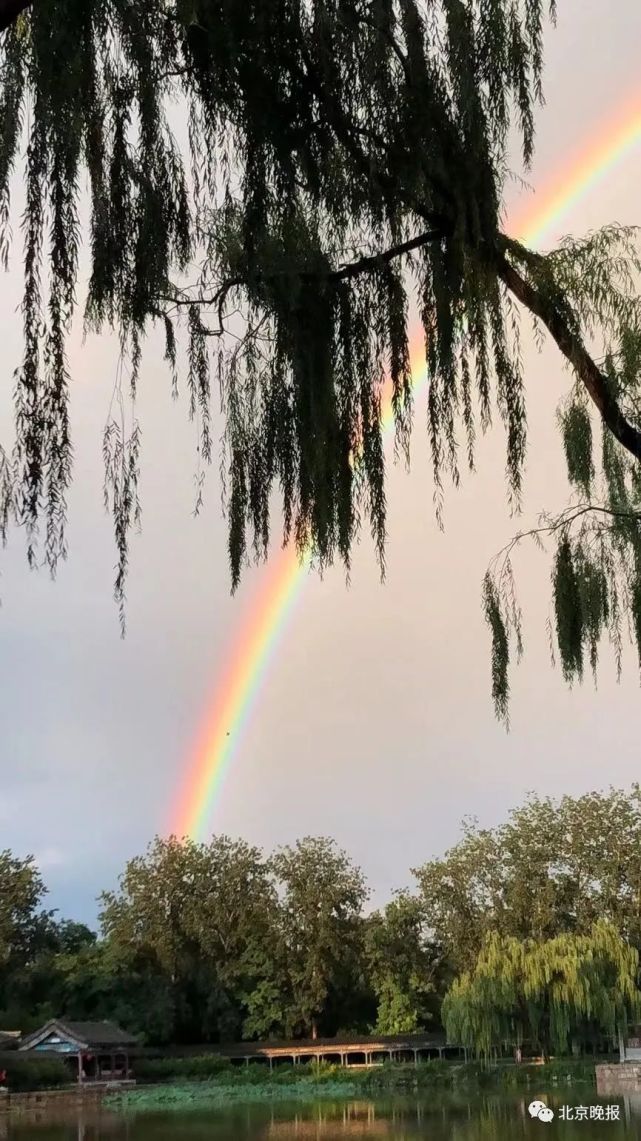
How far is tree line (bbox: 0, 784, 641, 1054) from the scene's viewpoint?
23.4 metres

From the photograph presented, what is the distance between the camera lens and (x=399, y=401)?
7.90ft

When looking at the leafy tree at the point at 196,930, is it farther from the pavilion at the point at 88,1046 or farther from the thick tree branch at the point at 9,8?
the thick tree branch at the point at 9,8

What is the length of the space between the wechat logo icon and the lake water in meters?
0.09

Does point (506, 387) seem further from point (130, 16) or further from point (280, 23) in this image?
point (130, 16)

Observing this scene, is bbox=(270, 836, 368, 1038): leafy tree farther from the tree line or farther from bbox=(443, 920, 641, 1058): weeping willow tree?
bbox=(443, 920, 641, 1058): weeping willow tree

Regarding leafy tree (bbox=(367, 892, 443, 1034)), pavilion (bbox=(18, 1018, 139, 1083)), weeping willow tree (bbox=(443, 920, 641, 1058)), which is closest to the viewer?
weeping willow tree (bbox=(443, 920, 641, 1058))

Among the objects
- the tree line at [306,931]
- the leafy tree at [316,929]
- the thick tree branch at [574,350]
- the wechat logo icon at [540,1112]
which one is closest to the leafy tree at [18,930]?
the tree line at [306,931]

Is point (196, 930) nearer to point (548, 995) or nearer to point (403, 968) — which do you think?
point (403, 968)

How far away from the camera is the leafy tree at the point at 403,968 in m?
23.8

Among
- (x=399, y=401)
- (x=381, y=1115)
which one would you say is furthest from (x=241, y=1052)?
(x=399, y=401)

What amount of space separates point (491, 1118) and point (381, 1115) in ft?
7.54

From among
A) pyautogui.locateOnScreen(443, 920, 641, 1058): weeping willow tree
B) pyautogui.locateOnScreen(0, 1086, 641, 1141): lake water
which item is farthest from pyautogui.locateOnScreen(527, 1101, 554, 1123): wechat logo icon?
pyautogui.locateOnScreen(443, 920, 641, 1058): weeping willow tree

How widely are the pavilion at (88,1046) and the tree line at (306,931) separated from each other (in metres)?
1.22

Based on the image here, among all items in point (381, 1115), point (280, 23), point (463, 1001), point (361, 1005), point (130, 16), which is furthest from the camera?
point (361, 1005)
